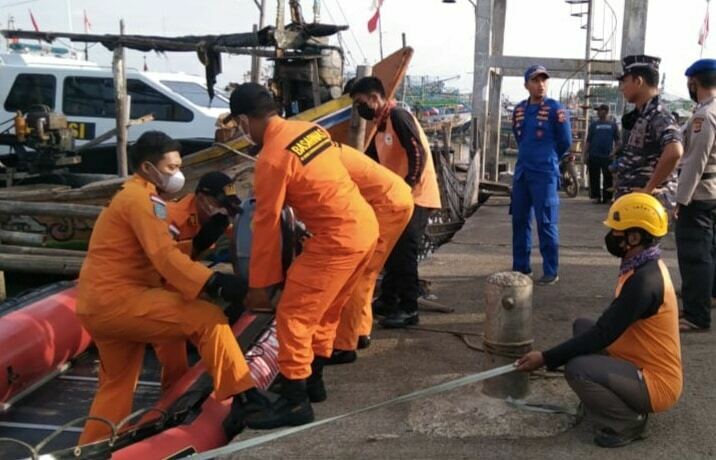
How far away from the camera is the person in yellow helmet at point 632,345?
335 cm

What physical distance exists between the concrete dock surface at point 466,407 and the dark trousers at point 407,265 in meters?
0.25

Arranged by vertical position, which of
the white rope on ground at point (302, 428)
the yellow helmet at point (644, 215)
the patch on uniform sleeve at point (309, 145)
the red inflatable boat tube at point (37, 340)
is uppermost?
the patch on uniform sleeve at point (309, 145)

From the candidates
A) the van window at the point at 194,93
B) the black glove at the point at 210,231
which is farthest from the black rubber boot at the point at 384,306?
the van window at the point at 194,93

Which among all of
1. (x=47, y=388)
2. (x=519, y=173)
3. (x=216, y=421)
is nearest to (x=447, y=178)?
(x=519, y=173)

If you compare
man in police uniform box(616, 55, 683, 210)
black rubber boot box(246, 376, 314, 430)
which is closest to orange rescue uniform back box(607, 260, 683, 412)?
man in police uniform box(616, 55, 683, 210)

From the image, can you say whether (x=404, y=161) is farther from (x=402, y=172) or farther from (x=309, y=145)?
(x=309, y=145)

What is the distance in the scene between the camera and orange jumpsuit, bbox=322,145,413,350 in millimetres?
4543

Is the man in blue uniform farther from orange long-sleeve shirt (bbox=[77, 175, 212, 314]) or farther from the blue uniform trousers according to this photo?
orange long-sleeve shirt (bbox=[77, 175, 212, 314])

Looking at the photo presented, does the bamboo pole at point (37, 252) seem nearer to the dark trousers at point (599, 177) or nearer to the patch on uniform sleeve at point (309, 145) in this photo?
the patch on uniform sleeve at point (309, 145)

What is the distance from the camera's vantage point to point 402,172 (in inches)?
212

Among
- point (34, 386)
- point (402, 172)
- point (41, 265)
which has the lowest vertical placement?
point (34, 386)

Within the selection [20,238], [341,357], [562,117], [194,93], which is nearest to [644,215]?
[341,357]

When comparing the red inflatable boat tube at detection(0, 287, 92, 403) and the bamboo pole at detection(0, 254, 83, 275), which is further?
the bamboo pole at detection(0, 254, 83, 275)

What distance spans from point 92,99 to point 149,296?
10.8 m
